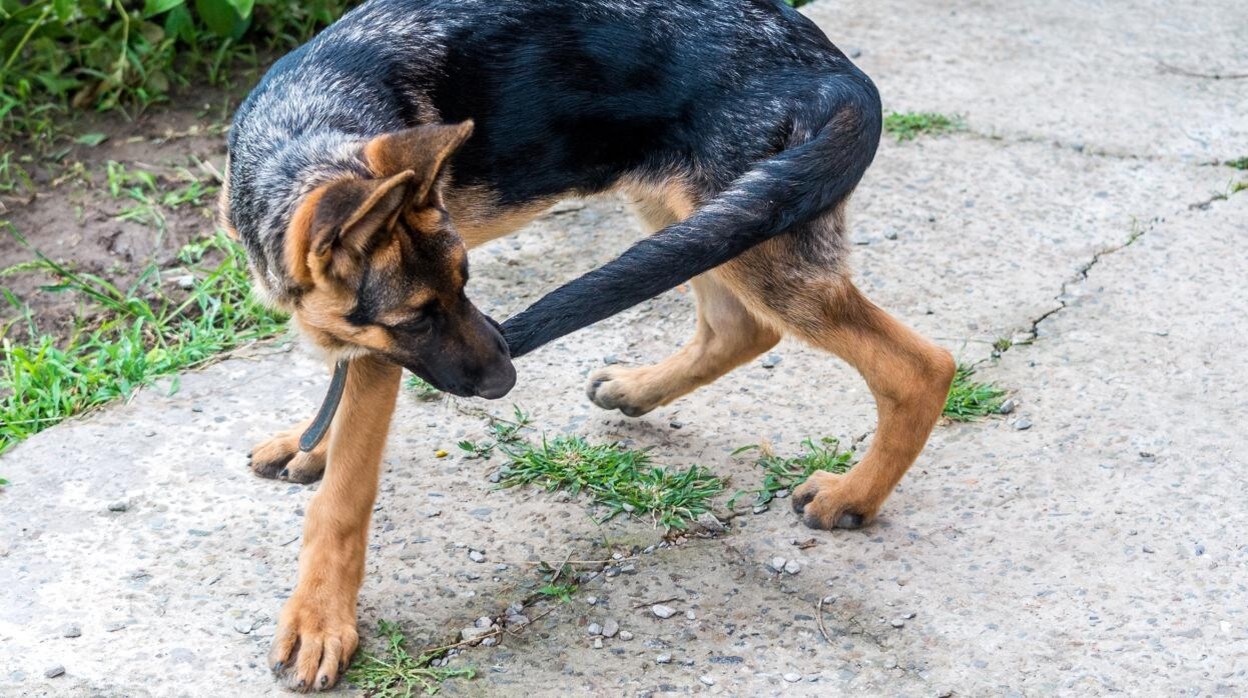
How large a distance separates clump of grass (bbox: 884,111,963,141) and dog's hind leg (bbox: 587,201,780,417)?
2202 mm

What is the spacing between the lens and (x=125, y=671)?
3373mm

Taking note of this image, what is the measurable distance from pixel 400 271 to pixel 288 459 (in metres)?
1.34

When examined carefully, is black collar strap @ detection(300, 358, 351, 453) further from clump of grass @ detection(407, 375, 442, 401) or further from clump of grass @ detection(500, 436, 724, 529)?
clump of grass @ detection(407, 375, 442, 401)

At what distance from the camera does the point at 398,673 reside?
3.42m

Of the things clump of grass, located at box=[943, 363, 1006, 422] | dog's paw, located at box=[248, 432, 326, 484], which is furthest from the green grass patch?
clump of grass, located at box=[943, 363, 1006, 422]

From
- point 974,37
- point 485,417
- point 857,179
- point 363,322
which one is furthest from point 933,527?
point 974,37

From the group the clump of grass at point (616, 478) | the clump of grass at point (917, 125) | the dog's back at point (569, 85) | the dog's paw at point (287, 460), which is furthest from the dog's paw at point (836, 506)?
the clump of grass at point (917, 125)

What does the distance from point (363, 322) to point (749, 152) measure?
1155 millimetres

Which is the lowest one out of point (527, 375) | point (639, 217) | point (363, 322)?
point (527, 375)

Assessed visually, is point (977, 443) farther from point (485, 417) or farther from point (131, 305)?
point (131, 305)

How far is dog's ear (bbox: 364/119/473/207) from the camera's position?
3.00 metres

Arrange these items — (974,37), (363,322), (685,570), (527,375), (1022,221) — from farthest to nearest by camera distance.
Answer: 1. (974,37)
2. (1022,221)
3. (527,375)
4. (685,570)
5. (363,322)

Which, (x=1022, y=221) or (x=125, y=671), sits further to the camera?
(x=1022, y=221)

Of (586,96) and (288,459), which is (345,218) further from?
(288,459)
